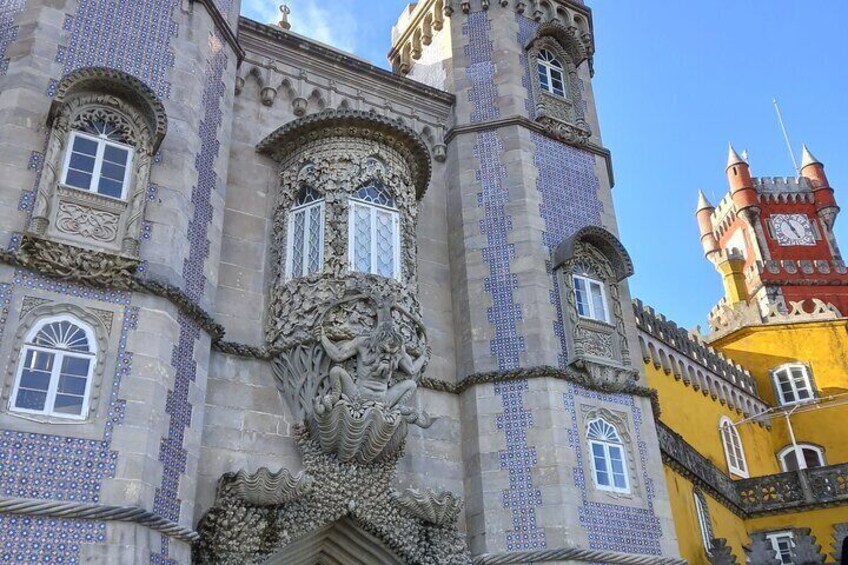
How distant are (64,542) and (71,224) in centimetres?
362

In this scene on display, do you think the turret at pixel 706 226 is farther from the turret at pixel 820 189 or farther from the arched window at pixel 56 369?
the arched window at pixel 56 369

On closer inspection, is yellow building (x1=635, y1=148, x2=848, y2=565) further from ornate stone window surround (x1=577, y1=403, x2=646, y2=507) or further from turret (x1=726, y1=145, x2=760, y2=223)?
turret (x1=726, y1=145, x2=760, y2=223)

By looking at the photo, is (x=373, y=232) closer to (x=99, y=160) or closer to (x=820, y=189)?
(x=99, y=160)

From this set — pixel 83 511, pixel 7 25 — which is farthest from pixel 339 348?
pixel 7 25

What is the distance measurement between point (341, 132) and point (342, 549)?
615cm

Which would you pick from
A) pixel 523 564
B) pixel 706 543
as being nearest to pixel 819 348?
pixel 706 543

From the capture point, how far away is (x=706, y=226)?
169 feet

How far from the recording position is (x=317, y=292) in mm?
11930

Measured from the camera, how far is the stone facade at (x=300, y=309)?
943 cm

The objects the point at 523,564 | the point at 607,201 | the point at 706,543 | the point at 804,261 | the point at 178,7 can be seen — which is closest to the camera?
the point at 523,564

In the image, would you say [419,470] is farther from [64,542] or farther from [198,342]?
[64,542]

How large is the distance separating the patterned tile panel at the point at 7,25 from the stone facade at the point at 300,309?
1.8 inches

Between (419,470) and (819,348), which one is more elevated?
(819,348)

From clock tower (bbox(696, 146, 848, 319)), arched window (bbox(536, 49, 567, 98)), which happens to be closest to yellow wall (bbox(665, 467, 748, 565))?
arched window (bbox(536, 49, 567, 98))
